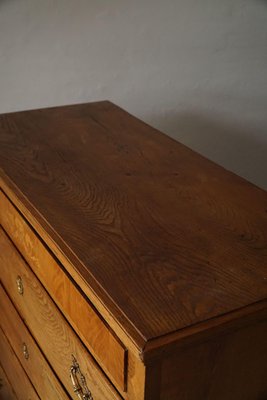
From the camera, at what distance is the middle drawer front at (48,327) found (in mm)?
844

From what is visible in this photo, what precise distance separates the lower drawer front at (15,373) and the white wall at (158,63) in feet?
2.53

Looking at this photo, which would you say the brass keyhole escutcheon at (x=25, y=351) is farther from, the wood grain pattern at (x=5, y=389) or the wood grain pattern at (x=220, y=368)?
the wood grain pattern at (x=220, y=368)

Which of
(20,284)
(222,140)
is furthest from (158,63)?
(20,284)

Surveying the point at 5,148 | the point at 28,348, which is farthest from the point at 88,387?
the point at 5,148

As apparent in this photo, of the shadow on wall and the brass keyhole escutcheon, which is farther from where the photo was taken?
the shadow on wall

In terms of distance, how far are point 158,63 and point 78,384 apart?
4.01ft

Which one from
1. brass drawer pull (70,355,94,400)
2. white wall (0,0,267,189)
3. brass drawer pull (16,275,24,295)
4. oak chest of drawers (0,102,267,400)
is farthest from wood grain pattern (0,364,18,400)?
white wall (0,0,267,189)

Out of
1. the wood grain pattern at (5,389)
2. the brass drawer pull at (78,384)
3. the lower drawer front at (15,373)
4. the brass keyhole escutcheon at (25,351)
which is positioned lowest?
the wood grain pattern at (5,389)

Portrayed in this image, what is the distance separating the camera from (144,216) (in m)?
0.91

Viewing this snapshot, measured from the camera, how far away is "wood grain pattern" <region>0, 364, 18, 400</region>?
1.49 m

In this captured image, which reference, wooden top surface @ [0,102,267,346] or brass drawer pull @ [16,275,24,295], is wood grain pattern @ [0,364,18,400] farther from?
wooden top surface @ [0,102,267,346]

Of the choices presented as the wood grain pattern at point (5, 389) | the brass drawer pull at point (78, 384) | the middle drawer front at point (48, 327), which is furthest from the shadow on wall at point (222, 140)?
the brass drawer pull at point (78, 384)

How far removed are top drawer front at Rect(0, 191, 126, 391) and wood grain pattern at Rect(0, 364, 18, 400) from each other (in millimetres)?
594

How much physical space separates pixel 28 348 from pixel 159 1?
1.18m
